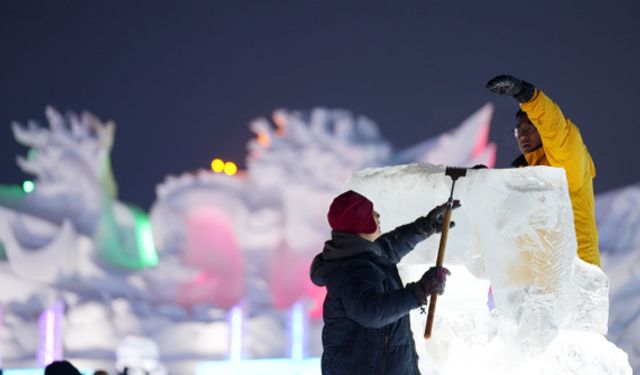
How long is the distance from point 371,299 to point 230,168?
6.38 meters

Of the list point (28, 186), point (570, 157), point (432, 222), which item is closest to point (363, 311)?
point (432, 222)

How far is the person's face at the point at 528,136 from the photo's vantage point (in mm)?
2736

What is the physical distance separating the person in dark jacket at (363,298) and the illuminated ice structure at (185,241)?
18.3 feet

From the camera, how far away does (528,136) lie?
2.75m

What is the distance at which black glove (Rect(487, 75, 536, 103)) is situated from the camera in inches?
94.4

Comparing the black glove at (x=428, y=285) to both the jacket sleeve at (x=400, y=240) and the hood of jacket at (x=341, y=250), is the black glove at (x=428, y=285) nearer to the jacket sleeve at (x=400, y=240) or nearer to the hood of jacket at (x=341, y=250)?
the hood of jacket at (x=341, y=250)

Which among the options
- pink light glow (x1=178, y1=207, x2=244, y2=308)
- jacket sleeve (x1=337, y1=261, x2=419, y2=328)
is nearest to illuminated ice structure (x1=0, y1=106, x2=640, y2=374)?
pink light glow (x1=178, y1=207, x2=244, y2=308)

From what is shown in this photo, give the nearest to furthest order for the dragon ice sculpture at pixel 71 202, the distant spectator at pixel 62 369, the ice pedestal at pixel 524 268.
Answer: the ice pedestal at pixel 524 268, the distant spectator at pixel 62 369, the dragon ice sculpture at pixel 71 202

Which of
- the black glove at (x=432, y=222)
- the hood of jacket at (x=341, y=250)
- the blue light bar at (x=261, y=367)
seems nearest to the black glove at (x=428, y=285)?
the hood of jacket at (x=341, y=250)

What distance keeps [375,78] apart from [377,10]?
0.74 metres

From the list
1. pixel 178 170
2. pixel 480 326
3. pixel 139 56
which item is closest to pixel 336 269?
pixel 480 326

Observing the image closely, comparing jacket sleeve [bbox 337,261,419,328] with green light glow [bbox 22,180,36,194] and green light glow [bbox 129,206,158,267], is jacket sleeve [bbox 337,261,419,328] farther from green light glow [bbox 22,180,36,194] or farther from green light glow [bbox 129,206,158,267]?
green light glow [bbox 22,180,36,194]

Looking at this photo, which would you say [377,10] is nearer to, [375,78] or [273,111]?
[375,78]

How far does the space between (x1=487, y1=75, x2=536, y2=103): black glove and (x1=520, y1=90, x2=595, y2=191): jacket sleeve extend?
31 millimetres
